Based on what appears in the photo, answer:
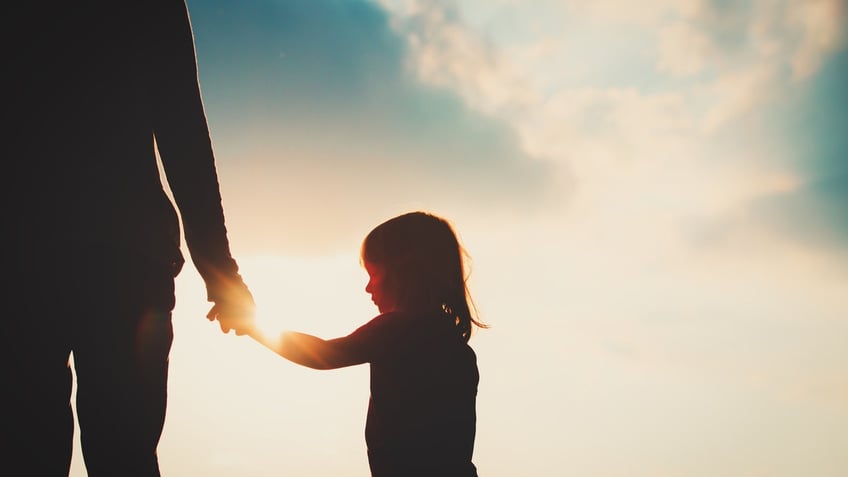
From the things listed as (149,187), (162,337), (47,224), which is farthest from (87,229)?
(162,337)

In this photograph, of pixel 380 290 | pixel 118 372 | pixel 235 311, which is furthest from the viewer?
pixel 380 290

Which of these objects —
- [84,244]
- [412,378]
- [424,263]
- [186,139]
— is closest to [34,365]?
[84,244]

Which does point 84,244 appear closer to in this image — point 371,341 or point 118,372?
point 118,372

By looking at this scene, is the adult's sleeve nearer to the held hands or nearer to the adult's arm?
the adult's arm

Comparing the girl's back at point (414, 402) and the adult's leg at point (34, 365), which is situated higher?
the girl's back at point (414, 402)

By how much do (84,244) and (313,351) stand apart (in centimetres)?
124

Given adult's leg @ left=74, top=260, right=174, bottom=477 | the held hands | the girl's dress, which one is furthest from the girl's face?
adult's leg @ left=74, top=260, right=174, bottom=477

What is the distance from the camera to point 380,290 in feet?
11.4

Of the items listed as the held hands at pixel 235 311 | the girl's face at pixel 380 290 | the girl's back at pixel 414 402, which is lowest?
the girl's back at pixel 414 402

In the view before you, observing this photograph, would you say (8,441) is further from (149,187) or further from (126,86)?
(126,86)

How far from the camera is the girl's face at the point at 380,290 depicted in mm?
3438

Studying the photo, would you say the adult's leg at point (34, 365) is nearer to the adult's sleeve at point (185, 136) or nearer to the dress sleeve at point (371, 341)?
the adult's sleeve at point (185, 136)

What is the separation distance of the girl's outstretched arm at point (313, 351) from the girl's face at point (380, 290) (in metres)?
0.50

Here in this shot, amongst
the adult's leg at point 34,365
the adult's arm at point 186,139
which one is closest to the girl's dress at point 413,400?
the adult's arm at point 186,139
